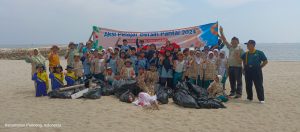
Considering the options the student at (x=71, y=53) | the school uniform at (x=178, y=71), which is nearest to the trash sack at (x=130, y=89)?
the school uniform at (x=178, y=71)

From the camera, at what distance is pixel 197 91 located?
809 centimetres

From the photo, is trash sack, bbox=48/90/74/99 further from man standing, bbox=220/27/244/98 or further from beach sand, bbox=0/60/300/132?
man standing, bbox=220/27/244/98

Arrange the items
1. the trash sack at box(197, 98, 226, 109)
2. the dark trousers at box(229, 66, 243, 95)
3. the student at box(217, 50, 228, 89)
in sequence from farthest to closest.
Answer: the student at box(217, 50, 228, 89) → the dark trousers at box(229, 66, 243, 95) → the trash sack at box(197, 98, 226, 109)

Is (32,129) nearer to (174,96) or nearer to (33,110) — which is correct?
(33,110)

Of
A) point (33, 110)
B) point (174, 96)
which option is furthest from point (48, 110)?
point (174, 96)

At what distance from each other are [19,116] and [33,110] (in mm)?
567

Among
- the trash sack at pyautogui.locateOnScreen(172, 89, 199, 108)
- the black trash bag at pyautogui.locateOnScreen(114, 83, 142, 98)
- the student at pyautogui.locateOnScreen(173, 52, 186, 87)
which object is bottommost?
the trash sack at pyautogui.locateOnScreen(172, 89, 199, 108)

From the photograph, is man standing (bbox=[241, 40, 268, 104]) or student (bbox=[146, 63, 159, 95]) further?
student (bbox=[146, 63, 159, 95])

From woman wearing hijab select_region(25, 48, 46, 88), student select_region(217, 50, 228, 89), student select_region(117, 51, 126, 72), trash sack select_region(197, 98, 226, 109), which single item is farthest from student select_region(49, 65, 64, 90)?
student select_region(217, 50, 228, 89)

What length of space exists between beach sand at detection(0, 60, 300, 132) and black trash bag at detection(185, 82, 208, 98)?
64 centimetres

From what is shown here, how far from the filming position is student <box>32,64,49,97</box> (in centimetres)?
877

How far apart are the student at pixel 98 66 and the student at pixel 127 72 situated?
0.87 m

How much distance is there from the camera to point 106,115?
22.0 feet

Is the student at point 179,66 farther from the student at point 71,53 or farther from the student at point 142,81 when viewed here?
the student at point 71,53
